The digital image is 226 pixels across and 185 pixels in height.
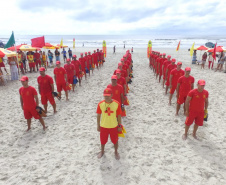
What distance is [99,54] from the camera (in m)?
16.0

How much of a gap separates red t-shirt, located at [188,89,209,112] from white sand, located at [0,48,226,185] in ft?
3.67

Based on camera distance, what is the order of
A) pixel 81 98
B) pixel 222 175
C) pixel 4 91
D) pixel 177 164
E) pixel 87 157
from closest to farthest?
pixel 222 175
pixel 177 164
pixel 87 157
pixel 81 98
pixel 4 91

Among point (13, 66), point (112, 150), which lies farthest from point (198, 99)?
point (13, 66)

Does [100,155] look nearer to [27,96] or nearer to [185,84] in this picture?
[27,96]

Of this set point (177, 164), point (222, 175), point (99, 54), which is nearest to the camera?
point (222, 175)

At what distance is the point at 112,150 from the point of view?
450 centimetres

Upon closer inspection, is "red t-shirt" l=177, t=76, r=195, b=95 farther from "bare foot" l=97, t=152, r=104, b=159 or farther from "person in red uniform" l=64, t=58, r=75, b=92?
"person in red uniform" l=64, t=58, r=75, b=92

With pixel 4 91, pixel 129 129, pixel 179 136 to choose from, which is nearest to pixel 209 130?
pixel 179 136

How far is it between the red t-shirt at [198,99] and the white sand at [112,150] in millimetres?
1120

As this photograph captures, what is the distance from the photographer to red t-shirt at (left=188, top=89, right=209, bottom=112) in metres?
4.35

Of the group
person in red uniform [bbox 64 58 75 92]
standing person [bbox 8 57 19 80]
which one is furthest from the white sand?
standing person [bbox 8 57 19 80]

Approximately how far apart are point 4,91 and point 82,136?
7317 mm

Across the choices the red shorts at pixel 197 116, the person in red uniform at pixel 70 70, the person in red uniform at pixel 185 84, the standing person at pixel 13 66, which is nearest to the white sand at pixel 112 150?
the red shorts at pixel 197 116

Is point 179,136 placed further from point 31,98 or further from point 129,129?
point 31,98
